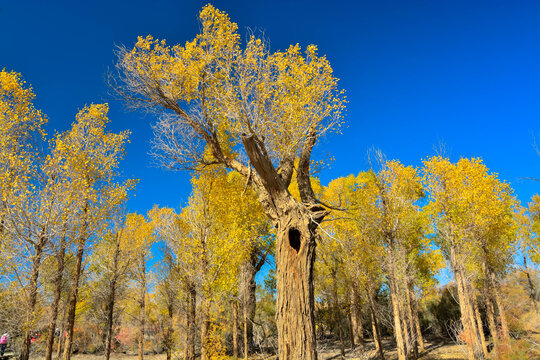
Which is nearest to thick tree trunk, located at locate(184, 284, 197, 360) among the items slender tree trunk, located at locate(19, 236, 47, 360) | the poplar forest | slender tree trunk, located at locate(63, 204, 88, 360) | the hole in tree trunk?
the poplar forest

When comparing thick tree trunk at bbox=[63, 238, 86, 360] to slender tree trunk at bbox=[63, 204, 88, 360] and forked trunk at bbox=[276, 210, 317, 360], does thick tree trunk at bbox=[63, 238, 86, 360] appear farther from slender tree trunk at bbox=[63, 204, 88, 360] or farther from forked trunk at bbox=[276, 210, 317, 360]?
forked trunk at bbox=[276, 210, 317, 360]

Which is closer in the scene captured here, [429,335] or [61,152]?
[61,152]

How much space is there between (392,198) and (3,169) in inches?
522

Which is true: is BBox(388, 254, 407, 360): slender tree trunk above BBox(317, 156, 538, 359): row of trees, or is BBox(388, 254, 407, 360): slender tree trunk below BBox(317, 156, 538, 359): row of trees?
below

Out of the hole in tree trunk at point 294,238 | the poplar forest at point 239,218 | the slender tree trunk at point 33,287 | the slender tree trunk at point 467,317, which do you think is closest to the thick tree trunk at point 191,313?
the poplar forest at point 239,218

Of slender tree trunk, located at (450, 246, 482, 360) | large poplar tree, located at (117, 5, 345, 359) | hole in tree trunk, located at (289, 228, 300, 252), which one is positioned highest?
large poplar tree, located at (117, 5, 345, 359)

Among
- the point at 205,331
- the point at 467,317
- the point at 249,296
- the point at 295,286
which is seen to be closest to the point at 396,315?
the point at 467,317

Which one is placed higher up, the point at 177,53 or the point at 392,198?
the point at 177,53

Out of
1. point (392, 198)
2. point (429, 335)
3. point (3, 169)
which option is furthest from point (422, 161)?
point (429, 335)

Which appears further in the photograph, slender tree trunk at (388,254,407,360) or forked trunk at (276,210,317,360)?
slender tree trunk at (388,254,407,360)

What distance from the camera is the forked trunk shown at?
14.4 feet

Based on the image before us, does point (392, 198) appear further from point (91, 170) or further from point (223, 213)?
point (91, 170)

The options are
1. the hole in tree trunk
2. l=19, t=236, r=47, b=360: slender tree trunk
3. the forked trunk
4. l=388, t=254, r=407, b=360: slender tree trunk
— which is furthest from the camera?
l=388, t=254, r=407, b=360: slender tree trunk

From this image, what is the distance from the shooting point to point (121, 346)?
92.9 feet
